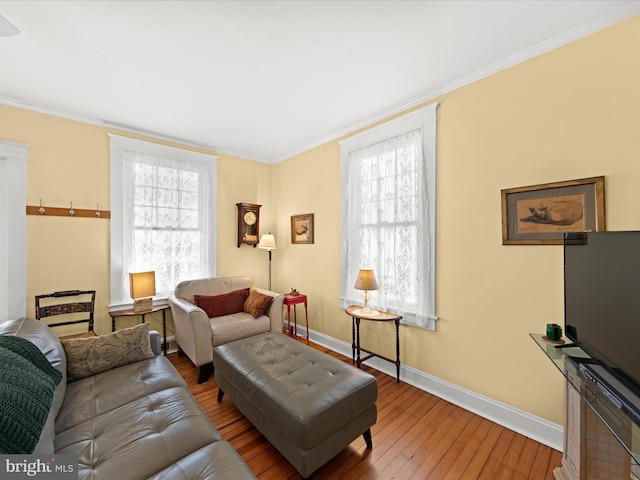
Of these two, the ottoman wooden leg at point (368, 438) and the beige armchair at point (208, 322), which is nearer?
the ottoman wooden leg at point (368, 438)

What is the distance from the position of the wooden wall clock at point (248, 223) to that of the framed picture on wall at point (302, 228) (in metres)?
0.61

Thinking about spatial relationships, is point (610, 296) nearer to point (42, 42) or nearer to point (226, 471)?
point (226, 471)

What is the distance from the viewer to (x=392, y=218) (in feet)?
8.75

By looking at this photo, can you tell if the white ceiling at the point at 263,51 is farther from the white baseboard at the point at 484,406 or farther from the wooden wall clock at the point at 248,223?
the white baseboard at the point at 484,406

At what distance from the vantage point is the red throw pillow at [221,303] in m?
3.00

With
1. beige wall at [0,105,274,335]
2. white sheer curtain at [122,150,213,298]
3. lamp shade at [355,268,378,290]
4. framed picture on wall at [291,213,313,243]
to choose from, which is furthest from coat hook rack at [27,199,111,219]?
lamp shade at [355,268,378,290]

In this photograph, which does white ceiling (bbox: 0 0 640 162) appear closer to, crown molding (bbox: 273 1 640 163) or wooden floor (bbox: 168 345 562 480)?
crown molding (bbox: 273 1 640 163)

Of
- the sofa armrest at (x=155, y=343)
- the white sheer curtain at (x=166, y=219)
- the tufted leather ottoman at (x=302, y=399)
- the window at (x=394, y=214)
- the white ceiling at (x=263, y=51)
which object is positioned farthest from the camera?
the white sheer curtain at (x=166, y=219)

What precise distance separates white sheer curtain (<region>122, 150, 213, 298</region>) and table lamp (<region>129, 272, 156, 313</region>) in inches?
11.9

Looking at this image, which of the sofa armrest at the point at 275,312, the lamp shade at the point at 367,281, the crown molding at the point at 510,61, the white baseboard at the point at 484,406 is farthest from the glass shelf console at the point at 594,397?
the sofa armrest at the point at 275,312

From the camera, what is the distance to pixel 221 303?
308 cm

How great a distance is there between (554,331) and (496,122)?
61.4 inches

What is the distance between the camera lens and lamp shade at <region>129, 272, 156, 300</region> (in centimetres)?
284

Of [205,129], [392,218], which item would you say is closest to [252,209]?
[205,129]
